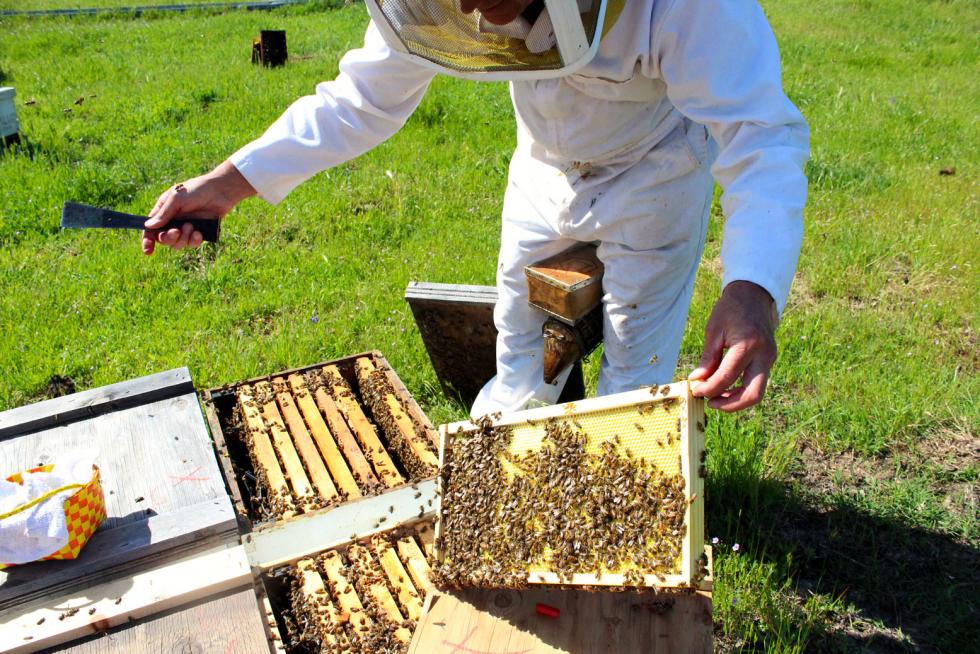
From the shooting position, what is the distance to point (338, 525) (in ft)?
8.36

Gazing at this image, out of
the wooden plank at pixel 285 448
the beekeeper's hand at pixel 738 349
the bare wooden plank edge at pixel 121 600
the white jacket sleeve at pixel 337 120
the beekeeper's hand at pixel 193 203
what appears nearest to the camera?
the beekeeper's hand at pixel 738 349

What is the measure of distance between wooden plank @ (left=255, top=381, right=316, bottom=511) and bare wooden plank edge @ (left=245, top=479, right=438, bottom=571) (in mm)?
103

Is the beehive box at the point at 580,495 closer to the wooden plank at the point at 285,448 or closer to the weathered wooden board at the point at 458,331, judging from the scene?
the wooden plank at the point at 285,448

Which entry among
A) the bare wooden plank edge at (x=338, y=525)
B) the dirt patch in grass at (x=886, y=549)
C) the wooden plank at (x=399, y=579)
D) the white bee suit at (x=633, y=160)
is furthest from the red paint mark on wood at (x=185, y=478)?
the dirt patch in grass at (x=886, y=549)

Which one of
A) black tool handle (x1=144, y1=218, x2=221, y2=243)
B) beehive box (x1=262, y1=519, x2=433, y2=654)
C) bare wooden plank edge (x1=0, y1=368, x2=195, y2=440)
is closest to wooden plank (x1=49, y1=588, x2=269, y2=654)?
beehive box (x1=262, y1=519, x2=433, y2=654)

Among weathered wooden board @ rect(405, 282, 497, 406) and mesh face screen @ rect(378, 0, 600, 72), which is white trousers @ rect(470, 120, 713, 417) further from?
mesh face screen @ rect(378, 0, 600, 72)

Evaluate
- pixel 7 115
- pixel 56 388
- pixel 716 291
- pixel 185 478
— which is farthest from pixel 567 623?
pixel 7 115

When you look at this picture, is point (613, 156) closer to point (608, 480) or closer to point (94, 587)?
point (608, 480)

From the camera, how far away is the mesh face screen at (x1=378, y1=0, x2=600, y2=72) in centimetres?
180

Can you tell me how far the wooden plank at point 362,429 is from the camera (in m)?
2.78

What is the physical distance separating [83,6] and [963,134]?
49.4 feet

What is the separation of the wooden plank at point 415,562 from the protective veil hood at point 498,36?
150cm

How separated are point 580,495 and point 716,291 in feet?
8.64

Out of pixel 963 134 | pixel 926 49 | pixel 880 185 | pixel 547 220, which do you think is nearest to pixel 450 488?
pixel 547 220
